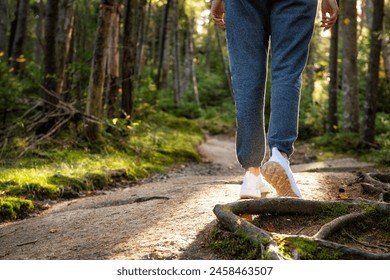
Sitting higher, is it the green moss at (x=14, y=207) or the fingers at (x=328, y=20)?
the fingers at (x=328, y=20)

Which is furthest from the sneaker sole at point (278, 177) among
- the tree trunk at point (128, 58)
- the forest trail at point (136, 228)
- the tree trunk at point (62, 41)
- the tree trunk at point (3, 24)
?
the tree trunk at point (3, 24)

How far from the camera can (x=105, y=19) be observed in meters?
8.22

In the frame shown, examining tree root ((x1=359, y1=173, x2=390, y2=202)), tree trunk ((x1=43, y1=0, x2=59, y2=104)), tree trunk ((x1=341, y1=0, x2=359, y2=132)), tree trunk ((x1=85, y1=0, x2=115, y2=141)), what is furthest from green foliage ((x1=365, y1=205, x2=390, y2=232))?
tree trunk ((x1=341, y1=0, x2=359, y2=132))

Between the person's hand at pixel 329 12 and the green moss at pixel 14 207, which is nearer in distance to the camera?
the person's hand at pixel 329 12

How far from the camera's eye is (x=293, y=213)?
9.02 ft

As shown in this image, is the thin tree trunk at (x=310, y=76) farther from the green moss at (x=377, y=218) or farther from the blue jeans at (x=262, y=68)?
the green moss at (x=377, y=218)

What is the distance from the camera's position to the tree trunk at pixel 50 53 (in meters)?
8.83

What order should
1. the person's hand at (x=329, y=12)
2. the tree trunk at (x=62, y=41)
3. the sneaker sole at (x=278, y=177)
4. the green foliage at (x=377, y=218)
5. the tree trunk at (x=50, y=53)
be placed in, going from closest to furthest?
the green foliage at (x=377, y=218) < the sneaker sole at (x=278, y=177) < the person's hand at (x=329, y=12) < the tree trunk at (x=50, y=53) < the tree trunk at (x=62, y=41)

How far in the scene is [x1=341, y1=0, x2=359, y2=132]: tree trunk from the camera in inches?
540

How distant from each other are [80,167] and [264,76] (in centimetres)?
434

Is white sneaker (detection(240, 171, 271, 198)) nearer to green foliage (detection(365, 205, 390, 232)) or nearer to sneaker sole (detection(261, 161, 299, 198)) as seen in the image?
sneaker sole (detection(261, 161, 299, 198))

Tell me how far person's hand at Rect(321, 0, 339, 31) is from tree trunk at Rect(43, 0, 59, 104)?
21.2 feet
